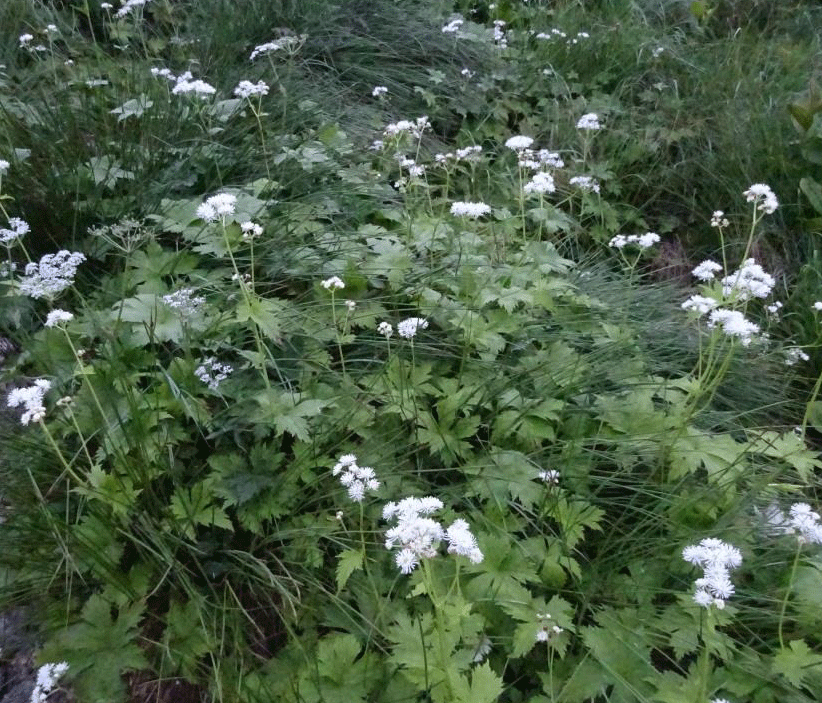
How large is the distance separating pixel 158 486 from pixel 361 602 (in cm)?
61

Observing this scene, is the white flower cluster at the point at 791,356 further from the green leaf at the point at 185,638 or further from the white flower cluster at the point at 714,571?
the green leaf at the point at 185,638

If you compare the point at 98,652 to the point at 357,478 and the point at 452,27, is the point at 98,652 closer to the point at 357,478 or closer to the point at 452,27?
the point at 357,478

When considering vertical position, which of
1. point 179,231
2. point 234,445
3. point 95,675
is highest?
point 179,231

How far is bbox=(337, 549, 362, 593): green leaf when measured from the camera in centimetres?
164

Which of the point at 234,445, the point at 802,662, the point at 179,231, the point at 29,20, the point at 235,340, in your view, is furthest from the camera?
the point at 29,20

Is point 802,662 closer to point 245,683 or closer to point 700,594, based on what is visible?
point 700,594

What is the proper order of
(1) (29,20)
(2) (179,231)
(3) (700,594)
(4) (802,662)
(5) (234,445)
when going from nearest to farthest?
(3) (700,594)
(4) (802,662)
(5) (234,445)
(2) (179,231)
(1) (29,20)

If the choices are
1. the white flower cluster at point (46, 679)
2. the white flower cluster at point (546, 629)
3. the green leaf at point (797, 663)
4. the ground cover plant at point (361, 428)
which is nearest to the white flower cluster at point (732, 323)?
the ground cover plant at point (361, 428)

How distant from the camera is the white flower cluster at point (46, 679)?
144 cm

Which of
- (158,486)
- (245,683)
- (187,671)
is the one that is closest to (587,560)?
(245,683)

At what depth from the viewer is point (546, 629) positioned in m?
1.47

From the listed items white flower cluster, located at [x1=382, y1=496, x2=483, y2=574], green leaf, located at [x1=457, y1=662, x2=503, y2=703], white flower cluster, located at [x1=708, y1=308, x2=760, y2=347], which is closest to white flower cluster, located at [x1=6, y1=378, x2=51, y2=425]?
white flower cluster, located at [x1=382, y1=496, x2=483, y2=574]

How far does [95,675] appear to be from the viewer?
1554mm

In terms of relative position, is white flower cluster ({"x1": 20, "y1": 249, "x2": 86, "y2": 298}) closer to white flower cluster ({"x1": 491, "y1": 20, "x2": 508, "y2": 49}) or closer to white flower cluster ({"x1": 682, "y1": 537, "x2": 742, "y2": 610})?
white flower cluster ({"x1": 682, "y1": 537, "x2": 742, "y2": 610})
